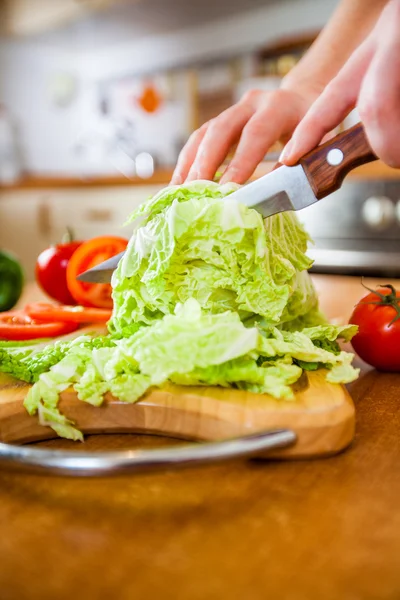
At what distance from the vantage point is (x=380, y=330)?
124cm

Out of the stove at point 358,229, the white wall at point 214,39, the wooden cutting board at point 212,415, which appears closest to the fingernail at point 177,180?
the wooden cutting board at point 212,415

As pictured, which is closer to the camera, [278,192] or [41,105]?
[278,192]

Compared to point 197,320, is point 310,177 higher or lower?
higher

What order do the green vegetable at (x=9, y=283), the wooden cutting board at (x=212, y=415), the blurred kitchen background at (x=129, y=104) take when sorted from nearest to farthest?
the wooden cutting board at (x=212, y=415)
the green vegetable at (x=9, y=283)
the blurred kitchen background at (x=129, y=104)

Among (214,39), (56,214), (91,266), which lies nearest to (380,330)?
(91,266)

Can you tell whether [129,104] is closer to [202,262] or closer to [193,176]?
[193,176]

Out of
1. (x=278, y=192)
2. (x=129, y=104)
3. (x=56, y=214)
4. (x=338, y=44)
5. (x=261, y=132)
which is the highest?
(x=129, y=104)

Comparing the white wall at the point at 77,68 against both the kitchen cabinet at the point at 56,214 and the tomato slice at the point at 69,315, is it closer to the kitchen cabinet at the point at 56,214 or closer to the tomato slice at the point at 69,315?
the kitchen cabinet at the point at 56,214

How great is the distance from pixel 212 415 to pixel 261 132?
0.81 meters

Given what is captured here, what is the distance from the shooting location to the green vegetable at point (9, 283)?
187 cm

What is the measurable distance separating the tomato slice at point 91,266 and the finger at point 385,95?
91 cm

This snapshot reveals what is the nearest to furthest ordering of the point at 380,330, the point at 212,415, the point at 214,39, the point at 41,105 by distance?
1. the point at 212,415
2. the point at 380,330
3. the point at 214,39
4. the point at 41,105

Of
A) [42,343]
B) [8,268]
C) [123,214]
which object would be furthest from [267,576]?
[123,214]

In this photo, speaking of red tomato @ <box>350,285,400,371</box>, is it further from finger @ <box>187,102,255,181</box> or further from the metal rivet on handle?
finger @ <box>187,102,255,181</box>
